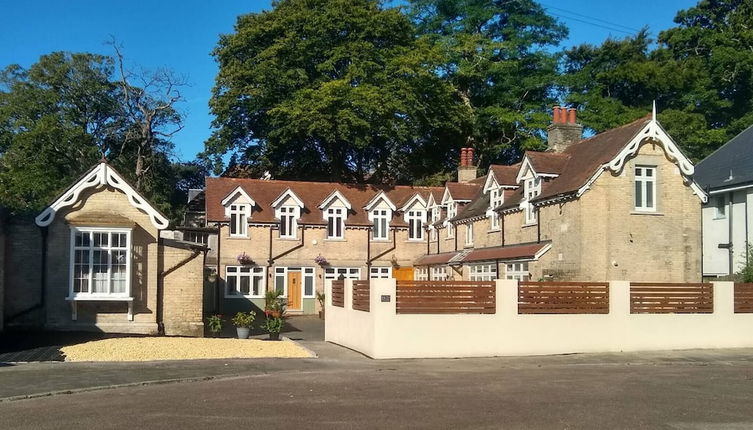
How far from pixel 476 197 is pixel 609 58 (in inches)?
889

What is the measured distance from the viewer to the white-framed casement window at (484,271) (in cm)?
3082

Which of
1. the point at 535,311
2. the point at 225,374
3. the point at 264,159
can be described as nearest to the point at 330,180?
the point at 264,159

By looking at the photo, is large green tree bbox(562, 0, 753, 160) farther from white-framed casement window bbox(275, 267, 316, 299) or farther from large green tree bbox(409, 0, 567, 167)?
white-framed casement window bbox(275, 267, 316, 299)

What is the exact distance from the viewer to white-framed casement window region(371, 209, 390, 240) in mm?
41031

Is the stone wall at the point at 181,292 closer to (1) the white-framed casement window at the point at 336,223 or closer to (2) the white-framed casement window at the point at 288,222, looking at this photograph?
(2) the white-framed casement window at the point at 288,222

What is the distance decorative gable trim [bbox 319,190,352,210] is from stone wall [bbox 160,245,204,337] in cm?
1529

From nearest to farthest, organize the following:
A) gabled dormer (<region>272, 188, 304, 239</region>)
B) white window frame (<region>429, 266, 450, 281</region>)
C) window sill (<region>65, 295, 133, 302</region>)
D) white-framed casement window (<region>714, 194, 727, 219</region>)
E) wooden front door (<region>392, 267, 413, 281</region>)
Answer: window sill (<region>65, 295, 133, 302</region>)
white-framed casement window (<region>714, 194, 727, 219</region>)
white window frame (<region>429, 266, 450, 281</region>)
gabled dormer (<region>272, 188, 304, 239</region>)
wooden front door (<region>392, 267, 413, 281</region>)

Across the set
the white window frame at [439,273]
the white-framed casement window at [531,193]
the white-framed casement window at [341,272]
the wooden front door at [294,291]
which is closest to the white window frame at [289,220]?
the wooden front door at [294,291]

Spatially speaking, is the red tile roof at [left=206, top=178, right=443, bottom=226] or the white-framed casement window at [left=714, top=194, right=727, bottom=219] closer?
the white-framed casement window at [left=714, top=194, right=727, bottom=219]

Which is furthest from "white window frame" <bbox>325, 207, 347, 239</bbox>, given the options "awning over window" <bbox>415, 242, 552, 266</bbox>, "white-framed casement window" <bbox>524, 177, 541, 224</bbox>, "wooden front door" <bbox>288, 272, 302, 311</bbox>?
"white-framed casement window" <bbox>524, 177, 541, 224</bbox>

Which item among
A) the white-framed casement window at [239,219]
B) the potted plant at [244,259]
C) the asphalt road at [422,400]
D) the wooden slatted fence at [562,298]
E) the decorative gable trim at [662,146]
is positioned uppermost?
the decorative gable trim at [662,146]

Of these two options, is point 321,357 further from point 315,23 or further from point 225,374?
point 315,23

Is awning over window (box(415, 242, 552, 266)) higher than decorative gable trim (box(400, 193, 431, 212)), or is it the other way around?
decorative gable trim (box(400, 193, 431, 212))

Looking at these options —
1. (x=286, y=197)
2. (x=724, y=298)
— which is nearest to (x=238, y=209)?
(x=286, y=197)
